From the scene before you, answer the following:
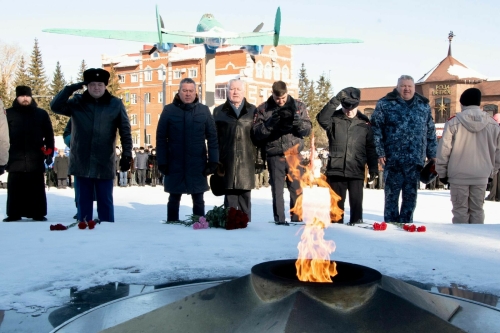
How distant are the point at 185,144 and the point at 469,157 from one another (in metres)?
3.37

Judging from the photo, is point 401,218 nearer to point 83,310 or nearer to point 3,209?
point 83,310

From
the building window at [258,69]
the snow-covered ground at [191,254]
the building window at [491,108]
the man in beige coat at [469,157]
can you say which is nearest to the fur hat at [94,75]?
the snow-covered ground at [191,254]

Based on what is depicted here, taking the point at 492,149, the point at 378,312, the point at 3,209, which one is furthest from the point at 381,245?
the point at 3,209

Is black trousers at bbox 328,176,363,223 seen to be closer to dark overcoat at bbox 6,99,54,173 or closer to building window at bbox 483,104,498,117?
dark overcoat at bbox 6,99,54,173

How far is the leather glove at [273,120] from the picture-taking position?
5.95 m

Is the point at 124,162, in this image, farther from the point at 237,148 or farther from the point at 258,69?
the point at 258,69

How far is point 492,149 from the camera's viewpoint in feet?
20.8

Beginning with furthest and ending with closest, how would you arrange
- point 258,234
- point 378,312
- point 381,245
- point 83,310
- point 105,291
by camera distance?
point 258,234, point 381,245, point 105,291, point 83,310, point 378,312

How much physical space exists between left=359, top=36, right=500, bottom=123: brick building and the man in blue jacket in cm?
5273

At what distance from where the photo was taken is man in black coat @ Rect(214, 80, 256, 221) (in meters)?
6.34

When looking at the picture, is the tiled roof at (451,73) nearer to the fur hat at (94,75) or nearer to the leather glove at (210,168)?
the leather glove at (210,168)

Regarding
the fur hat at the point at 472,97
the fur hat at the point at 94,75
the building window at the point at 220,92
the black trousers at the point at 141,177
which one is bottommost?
the black trousers at the point at 141,177

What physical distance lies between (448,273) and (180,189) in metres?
3.44

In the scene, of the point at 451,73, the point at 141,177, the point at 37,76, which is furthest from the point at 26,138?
the point at 37,76
